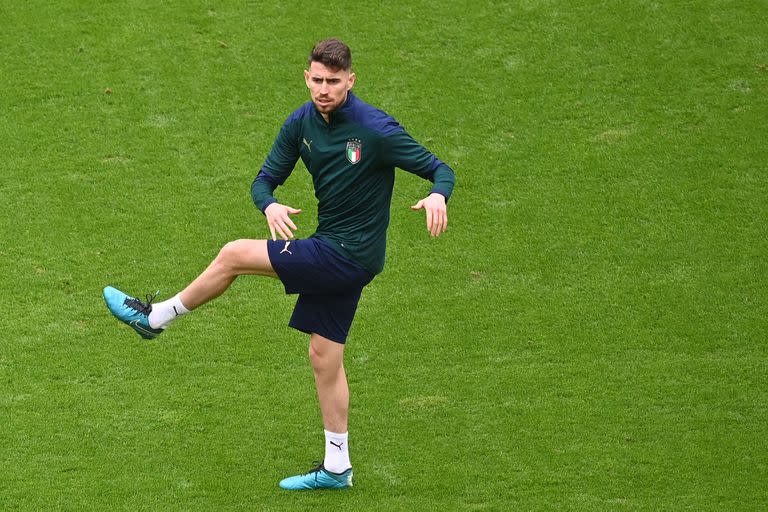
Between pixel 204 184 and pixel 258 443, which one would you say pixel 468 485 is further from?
pixel 204 184

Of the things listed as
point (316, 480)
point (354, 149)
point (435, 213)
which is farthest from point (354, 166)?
point (316, 480)

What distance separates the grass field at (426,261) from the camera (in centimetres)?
720

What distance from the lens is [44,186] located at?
32.3ft

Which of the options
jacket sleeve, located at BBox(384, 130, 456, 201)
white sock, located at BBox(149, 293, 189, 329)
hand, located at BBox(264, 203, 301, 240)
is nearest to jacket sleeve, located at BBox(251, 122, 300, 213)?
hand, located at BBox(264, 203, 301, 240)

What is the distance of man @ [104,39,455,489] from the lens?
6.49m

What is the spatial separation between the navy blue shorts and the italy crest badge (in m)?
0.48

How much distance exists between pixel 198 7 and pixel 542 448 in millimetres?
6307

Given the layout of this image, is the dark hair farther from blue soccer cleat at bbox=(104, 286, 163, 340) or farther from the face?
blue soccer cleat at bbox=(104, 286, 163, 340)

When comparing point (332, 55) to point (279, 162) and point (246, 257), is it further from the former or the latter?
point (246, 257)

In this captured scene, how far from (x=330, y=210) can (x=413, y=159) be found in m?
0.53

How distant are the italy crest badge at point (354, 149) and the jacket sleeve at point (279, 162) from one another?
33cm

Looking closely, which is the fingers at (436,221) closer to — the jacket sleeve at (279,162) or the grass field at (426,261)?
the jacket sleeve at (279,162)

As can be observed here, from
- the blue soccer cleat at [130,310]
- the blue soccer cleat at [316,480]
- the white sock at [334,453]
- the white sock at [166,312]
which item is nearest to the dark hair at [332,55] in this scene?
the white sock at [166,312]

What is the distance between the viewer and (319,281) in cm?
664
